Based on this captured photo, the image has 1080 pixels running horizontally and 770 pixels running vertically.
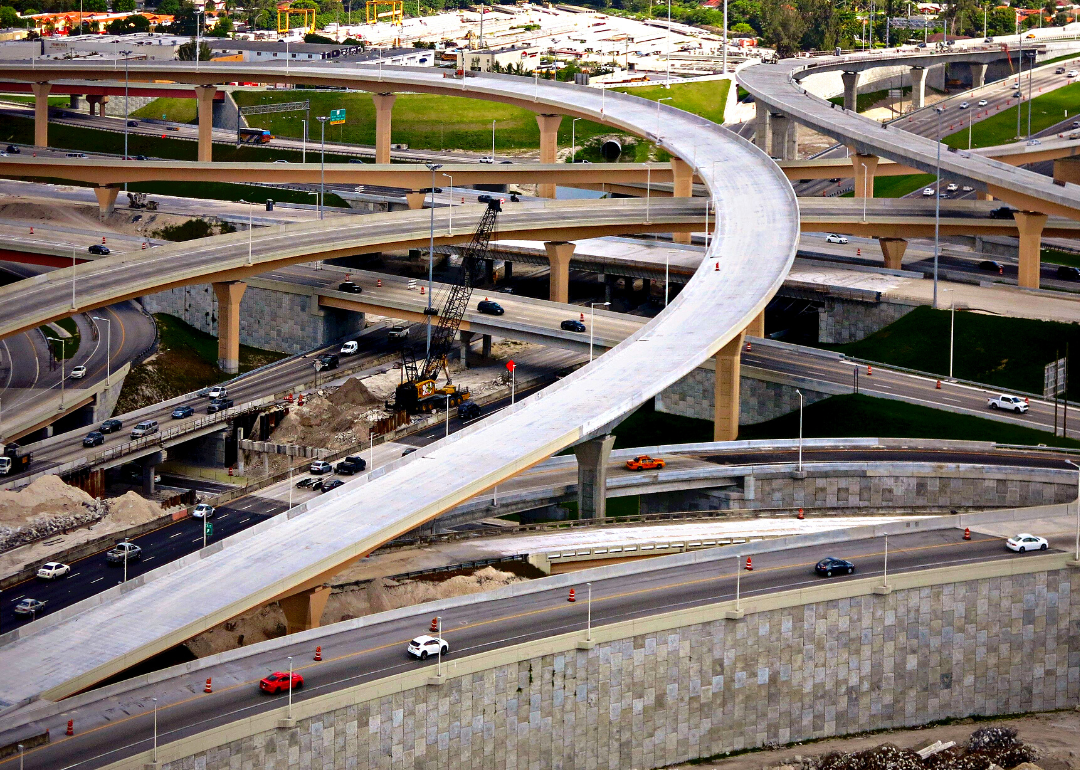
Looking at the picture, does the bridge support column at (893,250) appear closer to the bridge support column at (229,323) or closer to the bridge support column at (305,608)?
the bridge support column at (229,323)

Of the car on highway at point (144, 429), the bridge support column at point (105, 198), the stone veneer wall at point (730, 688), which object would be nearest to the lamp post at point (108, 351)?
the car on highway at point (144, 429)

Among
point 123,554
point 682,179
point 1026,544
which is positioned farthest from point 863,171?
point 123,554

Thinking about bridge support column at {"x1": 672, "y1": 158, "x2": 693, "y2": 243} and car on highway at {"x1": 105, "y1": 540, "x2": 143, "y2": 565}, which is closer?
car on highway at {"x1": 105, "y1": 540, "x2": 143, "y2": 565}

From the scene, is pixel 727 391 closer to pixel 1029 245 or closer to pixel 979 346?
pixel 979 346

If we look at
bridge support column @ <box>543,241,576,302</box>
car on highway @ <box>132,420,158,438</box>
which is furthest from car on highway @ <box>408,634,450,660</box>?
bridge support column @ <box>543,241,576,302</box>

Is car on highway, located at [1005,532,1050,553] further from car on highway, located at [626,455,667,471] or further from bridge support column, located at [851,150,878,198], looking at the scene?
bridge support column, located at [851,150,878,198]

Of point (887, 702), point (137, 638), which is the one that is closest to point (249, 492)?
point (137, 638)

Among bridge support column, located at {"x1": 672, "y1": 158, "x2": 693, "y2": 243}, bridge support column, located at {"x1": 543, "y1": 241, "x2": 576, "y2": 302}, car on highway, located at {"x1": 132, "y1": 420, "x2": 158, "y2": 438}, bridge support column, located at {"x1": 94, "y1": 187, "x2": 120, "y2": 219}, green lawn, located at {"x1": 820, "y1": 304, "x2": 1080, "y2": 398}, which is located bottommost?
car on highway, located at {"x1": 132, "y1": 420, "x2": 158, "y2": 438}
